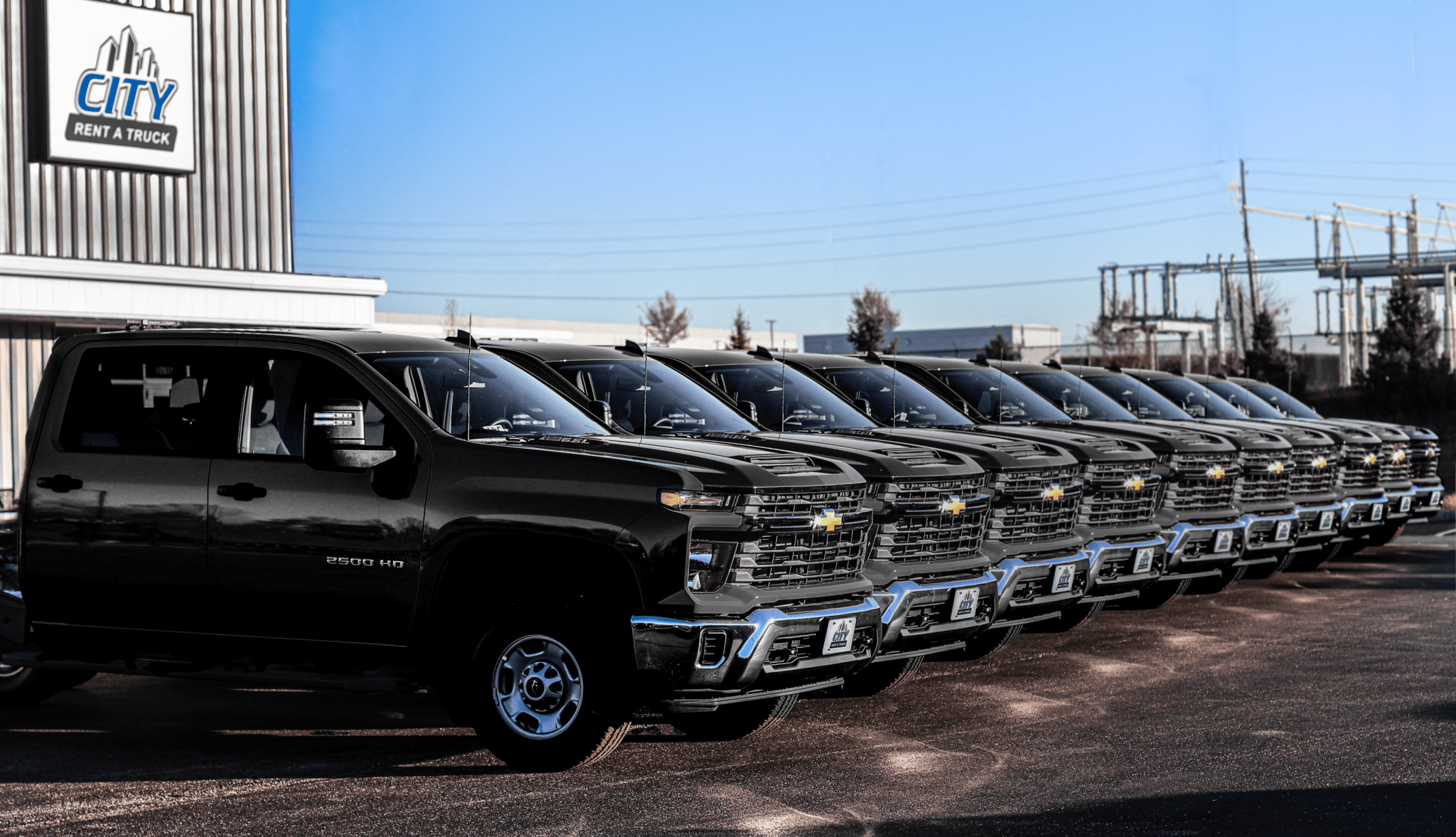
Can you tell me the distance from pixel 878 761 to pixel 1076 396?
8.22 metres

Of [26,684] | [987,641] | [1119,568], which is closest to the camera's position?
[26,684]

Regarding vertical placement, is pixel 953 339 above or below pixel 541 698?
above

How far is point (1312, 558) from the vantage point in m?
16.7

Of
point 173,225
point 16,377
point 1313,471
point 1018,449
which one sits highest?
point 173,225

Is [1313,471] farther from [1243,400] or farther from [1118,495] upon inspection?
[1118,495]

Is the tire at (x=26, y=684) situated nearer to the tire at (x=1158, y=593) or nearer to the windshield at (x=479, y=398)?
the windshield at (x=479, y=398)

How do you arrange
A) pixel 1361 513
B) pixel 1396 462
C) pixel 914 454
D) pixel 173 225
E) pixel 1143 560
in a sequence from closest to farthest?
pixel 914 454 → pixel 1143 560 → pixel 1361 513 → pixel 1396 462 → pixel 173 225

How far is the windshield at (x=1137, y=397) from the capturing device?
16.3 metres

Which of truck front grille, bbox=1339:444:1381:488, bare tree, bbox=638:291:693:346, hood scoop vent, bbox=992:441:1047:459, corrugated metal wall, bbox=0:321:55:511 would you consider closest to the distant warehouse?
bare tree, bbox=638:291:693:346

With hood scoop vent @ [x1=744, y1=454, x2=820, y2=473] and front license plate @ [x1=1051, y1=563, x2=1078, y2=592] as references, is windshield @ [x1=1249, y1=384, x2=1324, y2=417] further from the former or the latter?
hood scoop vent @ [x1=744, y1=454, x2=820, y2=473]

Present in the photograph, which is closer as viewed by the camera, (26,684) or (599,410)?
(599,410)

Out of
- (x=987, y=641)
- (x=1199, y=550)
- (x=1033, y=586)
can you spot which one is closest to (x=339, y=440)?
(x=1033, y=586)

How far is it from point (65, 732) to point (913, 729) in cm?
463

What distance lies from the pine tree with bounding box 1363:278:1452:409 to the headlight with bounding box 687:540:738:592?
1748 inches
